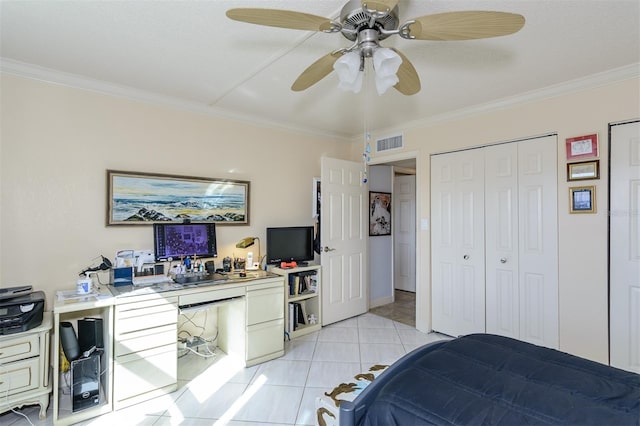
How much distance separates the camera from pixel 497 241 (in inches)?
121

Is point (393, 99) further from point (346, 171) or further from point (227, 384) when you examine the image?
point (227, 384)

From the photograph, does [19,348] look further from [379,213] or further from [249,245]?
[379,213]

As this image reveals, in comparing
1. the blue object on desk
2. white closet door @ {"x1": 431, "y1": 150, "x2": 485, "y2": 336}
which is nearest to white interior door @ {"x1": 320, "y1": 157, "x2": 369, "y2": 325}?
white closet door @ {"x1": 431, "y1": 150, "x2": 485, "y2": 336}


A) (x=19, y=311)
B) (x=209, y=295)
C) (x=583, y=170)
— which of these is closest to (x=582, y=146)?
(x=583, y=170)

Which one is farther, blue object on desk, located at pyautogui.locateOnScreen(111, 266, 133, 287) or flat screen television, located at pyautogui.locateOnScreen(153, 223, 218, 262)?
flat screen television, located at pyautogui.locateOnScreen(153, 223, 218, 262)

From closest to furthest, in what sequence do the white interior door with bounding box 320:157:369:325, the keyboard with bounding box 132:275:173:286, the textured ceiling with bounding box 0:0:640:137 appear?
1. the textured ceiling with bounding box 0:0:640:137
2. the keyboard with bounding box 132:275:173:286
3. the white interior door with bounding box 320:157:369:325

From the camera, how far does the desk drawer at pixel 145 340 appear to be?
2.14 metres

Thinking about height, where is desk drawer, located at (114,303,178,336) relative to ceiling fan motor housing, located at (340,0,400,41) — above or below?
below

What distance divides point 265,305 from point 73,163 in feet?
6.56

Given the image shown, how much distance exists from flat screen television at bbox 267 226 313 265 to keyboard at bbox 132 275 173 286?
1081 mm

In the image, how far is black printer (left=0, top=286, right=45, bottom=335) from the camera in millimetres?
1912

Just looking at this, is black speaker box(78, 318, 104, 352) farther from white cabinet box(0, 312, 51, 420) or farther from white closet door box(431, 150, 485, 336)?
white closet door box(431, 150, 485, 336)

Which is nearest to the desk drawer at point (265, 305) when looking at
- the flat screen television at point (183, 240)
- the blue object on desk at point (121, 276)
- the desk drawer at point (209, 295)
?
the desk drawer at point (209, 295)

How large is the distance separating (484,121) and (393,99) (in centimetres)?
100
